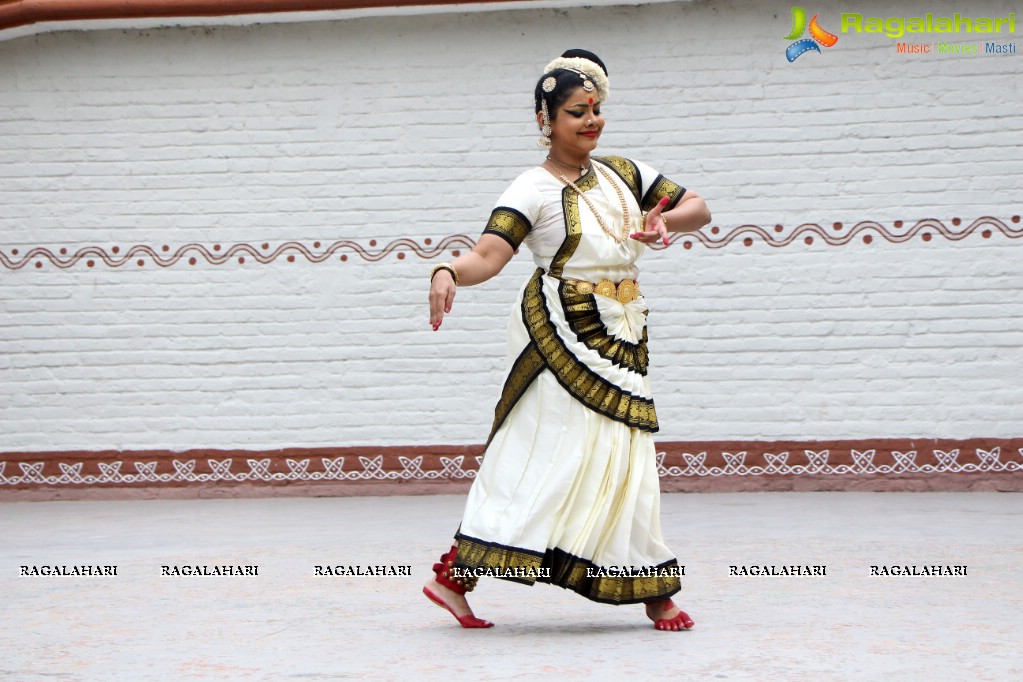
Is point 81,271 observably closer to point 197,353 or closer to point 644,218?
point 197,353

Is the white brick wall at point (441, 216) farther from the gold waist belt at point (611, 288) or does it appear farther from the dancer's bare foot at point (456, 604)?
the dancer's bare foot at point (456, 604)

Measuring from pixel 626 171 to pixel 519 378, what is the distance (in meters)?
0.83

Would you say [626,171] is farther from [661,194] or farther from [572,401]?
[572,401]

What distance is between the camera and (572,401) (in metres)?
5.05

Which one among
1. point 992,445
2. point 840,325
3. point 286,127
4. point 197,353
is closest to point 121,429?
point 197,353

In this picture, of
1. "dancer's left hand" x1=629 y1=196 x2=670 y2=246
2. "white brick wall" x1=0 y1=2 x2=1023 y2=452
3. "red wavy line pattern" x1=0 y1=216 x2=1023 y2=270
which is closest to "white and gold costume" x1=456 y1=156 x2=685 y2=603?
"dancer's left hand" x1=629 y1=196 x2=670 y2=246

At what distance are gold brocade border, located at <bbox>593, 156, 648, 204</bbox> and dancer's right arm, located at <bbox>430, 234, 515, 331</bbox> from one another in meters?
0.52

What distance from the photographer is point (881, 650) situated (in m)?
4.38

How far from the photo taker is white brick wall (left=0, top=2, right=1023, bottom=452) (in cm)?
908

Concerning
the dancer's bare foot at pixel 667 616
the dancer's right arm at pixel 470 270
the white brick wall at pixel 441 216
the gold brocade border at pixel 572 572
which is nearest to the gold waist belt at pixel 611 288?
the dancer's right arm at pixel 470 270

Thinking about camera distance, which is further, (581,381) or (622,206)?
(622,206)

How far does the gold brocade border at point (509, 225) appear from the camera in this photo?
5.04 metres

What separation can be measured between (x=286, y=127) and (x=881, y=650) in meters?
6.23

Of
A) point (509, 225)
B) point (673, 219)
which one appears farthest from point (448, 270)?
point (673, 219)
